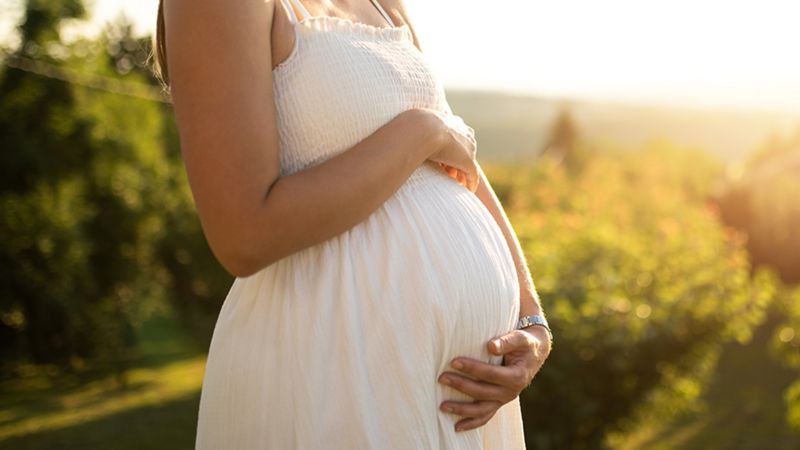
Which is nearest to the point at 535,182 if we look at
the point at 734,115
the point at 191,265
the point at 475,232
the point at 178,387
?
the point at 191,265

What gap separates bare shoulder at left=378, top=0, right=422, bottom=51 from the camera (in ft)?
6.72

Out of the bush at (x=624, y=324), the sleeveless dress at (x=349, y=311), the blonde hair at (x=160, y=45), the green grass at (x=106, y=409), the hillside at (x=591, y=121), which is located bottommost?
the hillside at (x=591, y=121)

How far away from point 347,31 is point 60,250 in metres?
10.3

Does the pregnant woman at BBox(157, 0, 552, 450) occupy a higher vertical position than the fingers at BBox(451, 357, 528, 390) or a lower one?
higher

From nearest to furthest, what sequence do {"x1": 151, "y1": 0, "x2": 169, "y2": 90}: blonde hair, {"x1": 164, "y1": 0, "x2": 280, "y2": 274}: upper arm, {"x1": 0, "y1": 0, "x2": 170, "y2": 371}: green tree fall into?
{"x1": 164, "y1": 0, "x2": 280, "y2": 274}: upper arm → {"x1": 151, "y1": 0, "x2": 169, "y2": 90}: blonde hair → {"x1": 0, "y1": 0, "x2": 170, "y2": 371}: green tree

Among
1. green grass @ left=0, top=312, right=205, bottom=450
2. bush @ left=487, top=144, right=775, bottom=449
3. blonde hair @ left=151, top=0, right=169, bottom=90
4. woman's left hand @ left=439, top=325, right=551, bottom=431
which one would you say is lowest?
green grass @ left=0, top=312, right=205, bottom=450

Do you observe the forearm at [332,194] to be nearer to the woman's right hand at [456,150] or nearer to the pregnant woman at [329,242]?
the pregnant woman at [329,242]

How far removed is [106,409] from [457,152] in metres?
9.63

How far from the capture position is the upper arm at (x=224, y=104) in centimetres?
150

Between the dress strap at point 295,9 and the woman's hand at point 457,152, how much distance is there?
0.93ft

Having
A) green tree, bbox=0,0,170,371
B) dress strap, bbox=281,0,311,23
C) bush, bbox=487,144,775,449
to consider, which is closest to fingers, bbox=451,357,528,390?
dress strap, bbox=281,0,311,23

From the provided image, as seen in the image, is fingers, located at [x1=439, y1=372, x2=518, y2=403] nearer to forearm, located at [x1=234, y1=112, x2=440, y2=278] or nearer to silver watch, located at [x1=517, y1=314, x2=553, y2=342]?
silver watch, located at [x1=517, y1=314, x2=553, y2=342]

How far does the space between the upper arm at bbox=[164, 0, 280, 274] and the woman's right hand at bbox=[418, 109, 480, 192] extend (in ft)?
1.22

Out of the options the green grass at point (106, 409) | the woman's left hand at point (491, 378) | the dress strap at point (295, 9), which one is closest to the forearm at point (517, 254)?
Result: the woman's left hand at point (491, 378)
